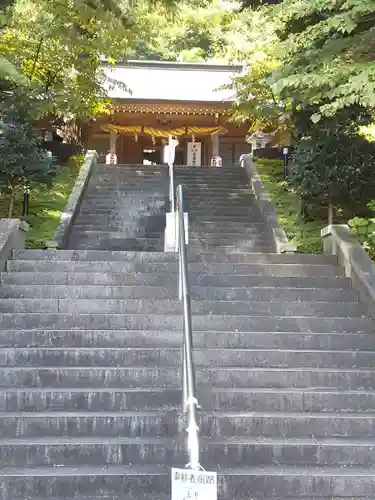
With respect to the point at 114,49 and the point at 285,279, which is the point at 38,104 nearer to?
the point at 114,49

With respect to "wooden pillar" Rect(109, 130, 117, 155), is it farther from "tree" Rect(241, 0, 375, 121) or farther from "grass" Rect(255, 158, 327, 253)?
"tree" Rect(241, 0, 375, 121)

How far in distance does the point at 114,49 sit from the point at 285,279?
661 centimetres

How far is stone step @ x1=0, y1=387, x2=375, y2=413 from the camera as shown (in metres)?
4.46

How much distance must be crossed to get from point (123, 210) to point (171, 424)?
22.7ft

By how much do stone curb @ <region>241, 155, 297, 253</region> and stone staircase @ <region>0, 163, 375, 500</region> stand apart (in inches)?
50.9

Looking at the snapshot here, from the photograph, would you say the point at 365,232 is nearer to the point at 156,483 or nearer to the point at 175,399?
the point at 175,399

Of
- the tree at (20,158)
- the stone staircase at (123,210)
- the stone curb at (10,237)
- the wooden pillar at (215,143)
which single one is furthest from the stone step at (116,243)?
the wooden pillar at (215,143)

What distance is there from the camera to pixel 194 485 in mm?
2287

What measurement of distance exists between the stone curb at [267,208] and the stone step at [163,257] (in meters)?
1.06

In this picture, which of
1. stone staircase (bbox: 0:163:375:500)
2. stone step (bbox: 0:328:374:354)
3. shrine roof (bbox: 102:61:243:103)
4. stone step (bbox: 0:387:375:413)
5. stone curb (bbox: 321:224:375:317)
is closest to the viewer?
stone staircase (bbox: 0:163:375:500)

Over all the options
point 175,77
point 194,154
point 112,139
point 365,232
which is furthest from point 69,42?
point 175,77

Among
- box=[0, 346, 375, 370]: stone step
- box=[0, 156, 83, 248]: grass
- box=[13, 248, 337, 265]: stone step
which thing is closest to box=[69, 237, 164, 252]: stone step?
box=[0, 156, 83, 248]: grass

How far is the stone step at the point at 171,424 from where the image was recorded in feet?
13.8

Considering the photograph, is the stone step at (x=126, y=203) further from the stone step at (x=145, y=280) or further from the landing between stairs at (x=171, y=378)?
the stone step at (x=145, y=280)
